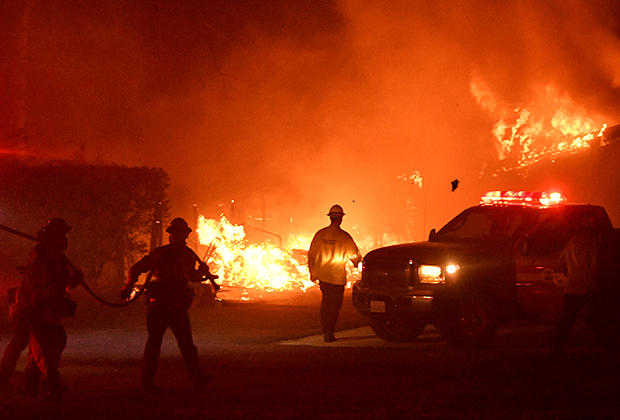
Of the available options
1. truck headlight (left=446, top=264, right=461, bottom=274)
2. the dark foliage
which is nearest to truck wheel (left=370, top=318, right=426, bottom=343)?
truck headlight (left=446, top=264, right=461, bottom=274)

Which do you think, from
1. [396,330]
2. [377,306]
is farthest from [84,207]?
[377,306]

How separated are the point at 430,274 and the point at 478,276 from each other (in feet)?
2.22

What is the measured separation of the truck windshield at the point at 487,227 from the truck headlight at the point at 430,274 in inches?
44.3

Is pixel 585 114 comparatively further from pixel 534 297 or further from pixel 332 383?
pixel 332 383

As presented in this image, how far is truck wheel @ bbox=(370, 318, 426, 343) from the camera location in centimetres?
1109

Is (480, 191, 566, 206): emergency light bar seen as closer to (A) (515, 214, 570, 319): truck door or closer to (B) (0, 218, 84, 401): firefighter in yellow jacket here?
(A) (515, 214, 570, 319): truck door

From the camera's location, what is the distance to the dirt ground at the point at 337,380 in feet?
21.3

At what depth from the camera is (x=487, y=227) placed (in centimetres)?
1188

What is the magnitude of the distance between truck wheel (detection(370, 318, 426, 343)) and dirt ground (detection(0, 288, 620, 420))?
10.0 inches

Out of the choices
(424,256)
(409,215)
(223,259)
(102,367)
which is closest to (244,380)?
(102,367)

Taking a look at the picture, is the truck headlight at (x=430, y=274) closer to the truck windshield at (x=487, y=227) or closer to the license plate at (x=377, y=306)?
the license plate at (x=377, y=306)

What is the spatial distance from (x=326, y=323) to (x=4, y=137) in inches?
708

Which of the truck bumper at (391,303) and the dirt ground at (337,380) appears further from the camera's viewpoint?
the truck bumper at (391,303)

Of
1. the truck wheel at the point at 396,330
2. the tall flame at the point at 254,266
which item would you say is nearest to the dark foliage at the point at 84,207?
the tall flame at the point at 254,266
